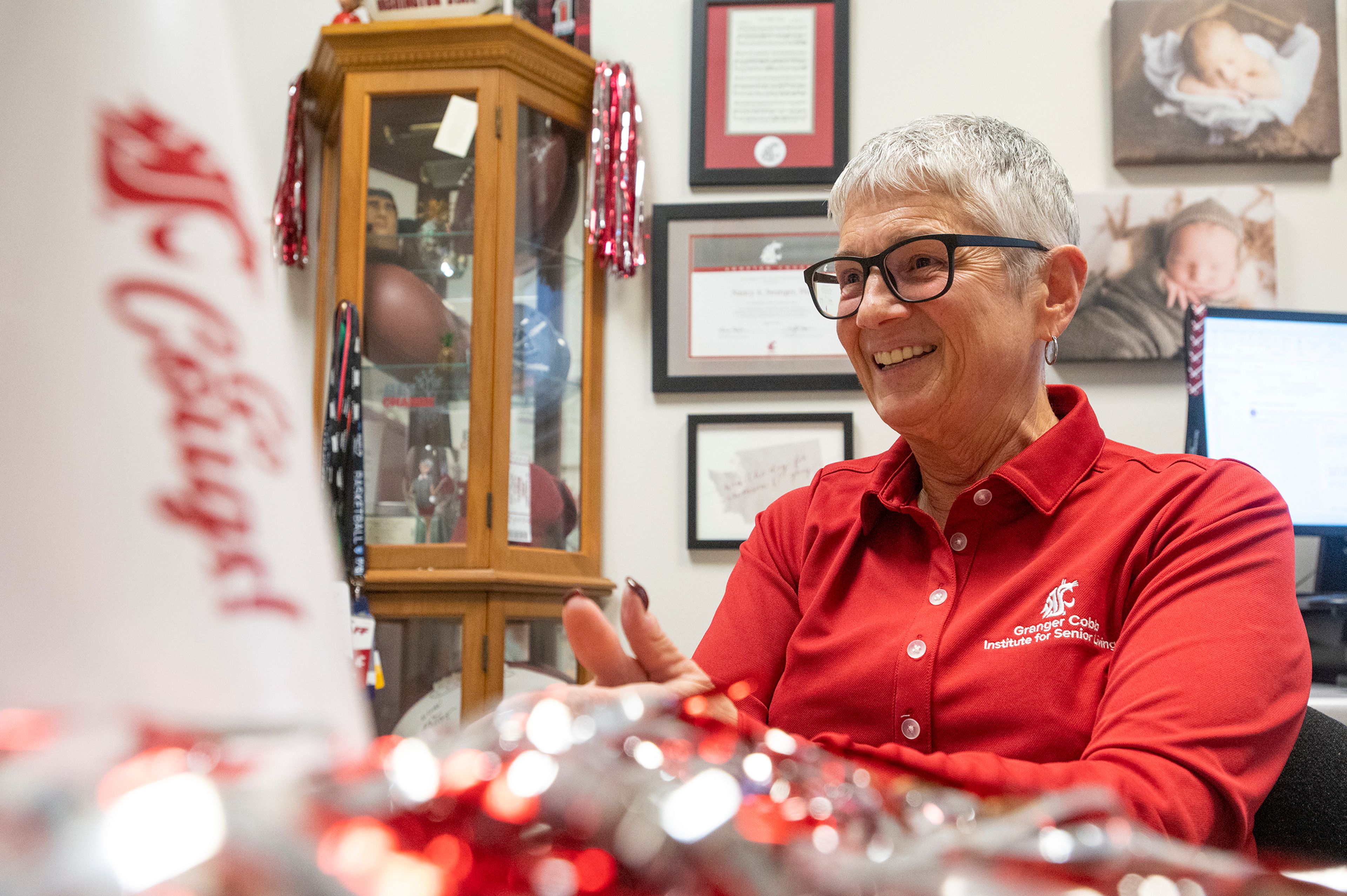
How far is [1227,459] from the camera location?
913mm

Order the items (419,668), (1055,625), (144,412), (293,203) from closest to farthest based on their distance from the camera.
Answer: (144,412), (1055,625), (419,668), (293,203)

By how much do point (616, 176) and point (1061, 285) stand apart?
118 centimetres

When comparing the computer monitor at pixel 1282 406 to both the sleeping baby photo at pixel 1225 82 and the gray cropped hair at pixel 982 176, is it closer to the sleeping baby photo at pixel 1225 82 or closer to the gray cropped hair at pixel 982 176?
the sleeping baby photo at pixel 1225 82

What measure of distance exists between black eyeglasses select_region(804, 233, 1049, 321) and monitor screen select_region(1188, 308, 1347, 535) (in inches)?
32.8

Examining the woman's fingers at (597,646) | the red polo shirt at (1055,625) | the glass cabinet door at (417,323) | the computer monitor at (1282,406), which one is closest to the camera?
the woman's fingers at (597,646)

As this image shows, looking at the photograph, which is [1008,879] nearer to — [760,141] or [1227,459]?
[1227,459]

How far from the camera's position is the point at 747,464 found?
6.77ft

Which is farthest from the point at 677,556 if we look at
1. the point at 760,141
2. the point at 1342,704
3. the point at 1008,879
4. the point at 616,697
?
the point at 1008,879

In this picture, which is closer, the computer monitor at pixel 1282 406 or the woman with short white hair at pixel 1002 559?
the woman with short white hair at pixel 1002 559

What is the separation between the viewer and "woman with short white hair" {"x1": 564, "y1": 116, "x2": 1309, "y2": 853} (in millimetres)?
714

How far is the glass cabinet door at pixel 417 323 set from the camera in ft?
6.44

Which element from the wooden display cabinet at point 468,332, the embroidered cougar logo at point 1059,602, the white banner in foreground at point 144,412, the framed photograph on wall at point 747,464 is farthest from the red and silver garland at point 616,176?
the white banner in foreground at point 144,412

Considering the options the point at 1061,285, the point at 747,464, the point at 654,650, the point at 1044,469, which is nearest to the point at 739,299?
the point at 747,464

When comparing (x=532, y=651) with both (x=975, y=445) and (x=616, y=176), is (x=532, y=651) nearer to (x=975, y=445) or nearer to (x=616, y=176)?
(x=616, y=176)
